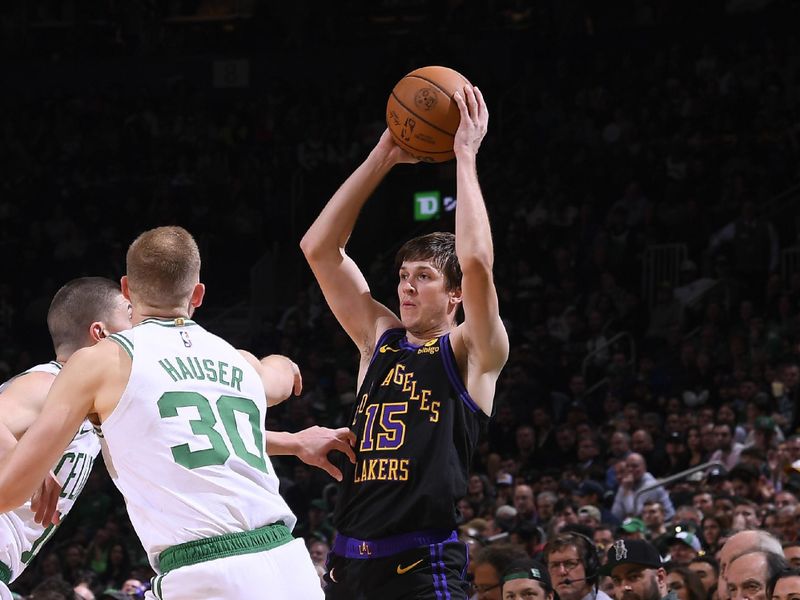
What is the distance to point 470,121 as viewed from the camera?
511cm

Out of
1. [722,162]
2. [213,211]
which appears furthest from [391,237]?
[722,162]

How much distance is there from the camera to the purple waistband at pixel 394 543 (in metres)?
4.71

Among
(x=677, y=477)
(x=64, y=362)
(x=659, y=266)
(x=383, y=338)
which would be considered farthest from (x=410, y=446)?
(x=659, y=266)

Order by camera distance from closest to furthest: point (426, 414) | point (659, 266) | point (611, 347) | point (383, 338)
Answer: point (426, 414) → point (383, 338) → point (611, 347) → point (659, 266)

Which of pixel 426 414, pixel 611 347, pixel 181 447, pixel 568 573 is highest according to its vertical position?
pixel 181 447

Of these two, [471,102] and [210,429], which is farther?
[471,102]

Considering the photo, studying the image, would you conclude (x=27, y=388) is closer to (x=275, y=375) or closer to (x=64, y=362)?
(x=64, y=362)

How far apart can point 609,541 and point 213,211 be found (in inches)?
482

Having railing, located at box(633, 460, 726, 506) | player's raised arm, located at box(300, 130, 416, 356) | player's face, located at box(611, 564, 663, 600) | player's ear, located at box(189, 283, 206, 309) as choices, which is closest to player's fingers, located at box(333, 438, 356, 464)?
player's raised arm, located at box(300, 130, 416, 356)

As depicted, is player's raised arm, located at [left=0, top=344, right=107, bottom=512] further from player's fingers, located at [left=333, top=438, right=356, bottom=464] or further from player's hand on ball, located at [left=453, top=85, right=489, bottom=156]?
player's hand on ball, located at [left=453, top=85, right=489, bottom=156]

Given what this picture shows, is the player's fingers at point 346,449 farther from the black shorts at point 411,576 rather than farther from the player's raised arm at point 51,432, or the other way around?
the player's raised arm at point 51,432

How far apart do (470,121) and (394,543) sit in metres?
1.64

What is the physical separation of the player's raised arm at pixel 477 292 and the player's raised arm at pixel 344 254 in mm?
468

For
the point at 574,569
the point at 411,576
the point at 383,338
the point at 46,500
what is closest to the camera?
the point at 46,500
